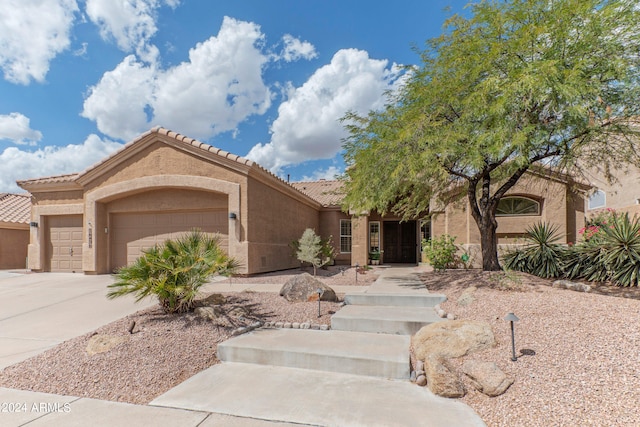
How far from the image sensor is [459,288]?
25.5 feet

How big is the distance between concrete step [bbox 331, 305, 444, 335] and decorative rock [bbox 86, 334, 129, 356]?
11.9 feet

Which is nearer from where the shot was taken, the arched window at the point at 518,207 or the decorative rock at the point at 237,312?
the decorative rock at the point at 237,312

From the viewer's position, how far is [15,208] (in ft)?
60.2

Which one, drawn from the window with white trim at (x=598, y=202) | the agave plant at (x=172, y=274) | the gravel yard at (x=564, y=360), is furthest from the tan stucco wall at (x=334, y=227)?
the window with white trim at (x=598, y=202)

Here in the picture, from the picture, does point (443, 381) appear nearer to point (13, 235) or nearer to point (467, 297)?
point (467, 297)

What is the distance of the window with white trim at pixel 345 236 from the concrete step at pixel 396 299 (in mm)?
10736

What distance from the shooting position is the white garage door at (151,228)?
→ 12516mm

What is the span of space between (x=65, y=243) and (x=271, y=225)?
30.2ft

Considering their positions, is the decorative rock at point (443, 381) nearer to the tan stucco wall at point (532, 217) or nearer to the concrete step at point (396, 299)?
the concrete step at point (396, 299)

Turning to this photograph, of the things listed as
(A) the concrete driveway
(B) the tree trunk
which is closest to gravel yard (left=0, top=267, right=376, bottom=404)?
(A) the concrete driveway

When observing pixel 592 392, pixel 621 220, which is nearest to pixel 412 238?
pixel 621 220

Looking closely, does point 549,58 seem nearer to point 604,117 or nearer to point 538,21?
point 538,21

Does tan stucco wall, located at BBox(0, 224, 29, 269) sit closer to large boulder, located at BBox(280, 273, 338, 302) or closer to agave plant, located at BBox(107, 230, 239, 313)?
agave plant, located at BBox(107, 230, 239, 313)

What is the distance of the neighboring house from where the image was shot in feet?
54.9
